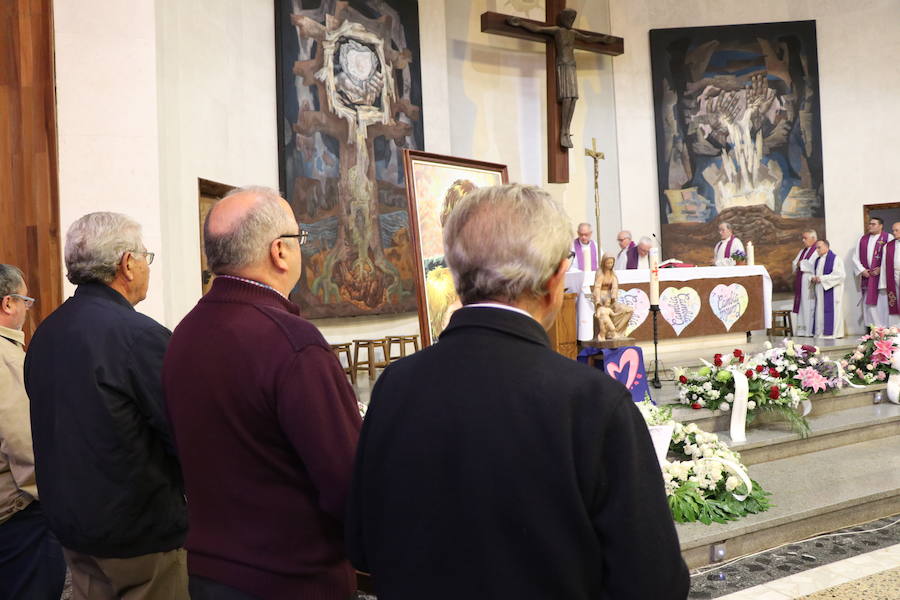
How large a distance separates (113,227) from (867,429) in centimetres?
621

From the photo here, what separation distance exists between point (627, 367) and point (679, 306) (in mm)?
3807

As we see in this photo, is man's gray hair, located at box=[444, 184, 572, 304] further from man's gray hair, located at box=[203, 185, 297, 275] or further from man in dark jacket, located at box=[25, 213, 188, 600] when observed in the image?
man in dark jacket, located at box=[25, 213, 188, 600]

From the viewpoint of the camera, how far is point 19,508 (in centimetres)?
272

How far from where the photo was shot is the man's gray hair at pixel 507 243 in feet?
4.16

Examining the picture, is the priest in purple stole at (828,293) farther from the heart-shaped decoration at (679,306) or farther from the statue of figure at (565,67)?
the statue of figure at (565,67)

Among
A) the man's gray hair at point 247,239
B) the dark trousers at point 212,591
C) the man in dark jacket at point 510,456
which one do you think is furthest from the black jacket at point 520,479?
the man's gray hair at point 247,239

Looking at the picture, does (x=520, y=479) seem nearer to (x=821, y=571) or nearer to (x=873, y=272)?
(x=821, y=571)

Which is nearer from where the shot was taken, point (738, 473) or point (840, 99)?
point (738, 473)

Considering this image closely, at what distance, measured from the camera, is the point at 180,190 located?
6941mm

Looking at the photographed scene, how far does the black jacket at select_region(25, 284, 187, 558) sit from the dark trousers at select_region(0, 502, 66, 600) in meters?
0.67

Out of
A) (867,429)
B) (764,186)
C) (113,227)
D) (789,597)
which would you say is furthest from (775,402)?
(764,186)

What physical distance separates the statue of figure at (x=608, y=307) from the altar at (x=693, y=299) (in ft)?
3.49

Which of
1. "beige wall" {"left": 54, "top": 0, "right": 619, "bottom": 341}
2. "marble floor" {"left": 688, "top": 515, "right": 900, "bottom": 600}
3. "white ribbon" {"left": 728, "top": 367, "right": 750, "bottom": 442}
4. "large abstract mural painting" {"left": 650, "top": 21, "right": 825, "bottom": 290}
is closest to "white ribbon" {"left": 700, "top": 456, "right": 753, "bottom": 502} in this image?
"marble floor" {"left": 688, "top": 515, "right": 900, "bottom": 600}

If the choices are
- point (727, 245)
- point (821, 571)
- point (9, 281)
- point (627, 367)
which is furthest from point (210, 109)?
point (727, 245)
